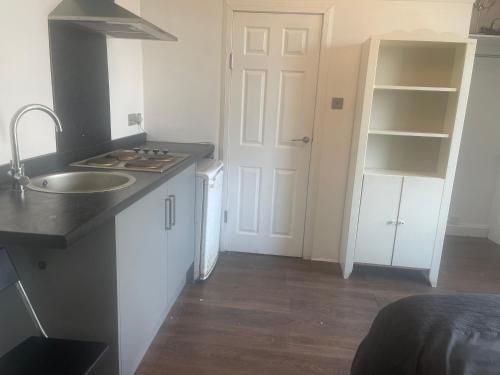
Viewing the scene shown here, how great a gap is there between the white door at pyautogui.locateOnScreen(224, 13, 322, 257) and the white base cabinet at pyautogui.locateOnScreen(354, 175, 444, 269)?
0.55 metres

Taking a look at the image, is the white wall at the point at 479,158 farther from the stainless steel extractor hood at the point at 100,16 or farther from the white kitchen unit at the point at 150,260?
the stainless steel extractor hood at the point at 100,16

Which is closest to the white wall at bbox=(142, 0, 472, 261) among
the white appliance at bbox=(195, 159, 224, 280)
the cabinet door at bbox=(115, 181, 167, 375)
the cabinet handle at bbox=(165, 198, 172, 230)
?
the white appliance at bbox=(195, 159, 224, 280)

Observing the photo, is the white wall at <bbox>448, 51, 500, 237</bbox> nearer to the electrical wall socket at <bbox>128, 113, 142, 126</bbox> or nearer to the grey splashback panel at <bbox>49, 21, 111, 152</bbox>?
the electrical wall socket at <bbox>128, 113, 142, 126</bbox>

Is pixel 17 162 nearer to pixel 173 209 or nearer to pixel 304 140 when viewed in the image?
pixel 173 209

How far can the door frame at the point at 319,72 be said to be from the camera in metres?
2.74

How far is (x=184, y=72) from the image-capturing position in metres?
2.97

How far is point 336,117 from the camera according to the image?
2.91m

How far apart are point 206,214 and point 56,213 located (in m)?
1.44

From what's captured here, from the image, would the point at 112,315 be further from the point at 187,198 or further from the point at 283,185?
the point at 283,185

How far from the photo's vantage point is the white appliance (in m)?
2.60

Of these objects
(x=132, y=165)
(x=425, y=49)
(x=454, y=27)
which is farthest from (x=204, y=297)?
(x=454, y=27)

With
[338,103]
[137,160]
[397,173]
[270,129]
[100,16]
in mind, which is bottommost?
[397,173]

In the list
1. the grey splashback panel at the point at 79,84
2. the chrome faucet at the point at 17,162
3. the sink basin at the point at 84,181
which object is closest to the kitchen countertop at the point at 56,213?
the chrome faucet at the point at 17,162

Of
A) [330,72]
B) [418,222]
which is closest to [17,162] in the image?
[330,72]
